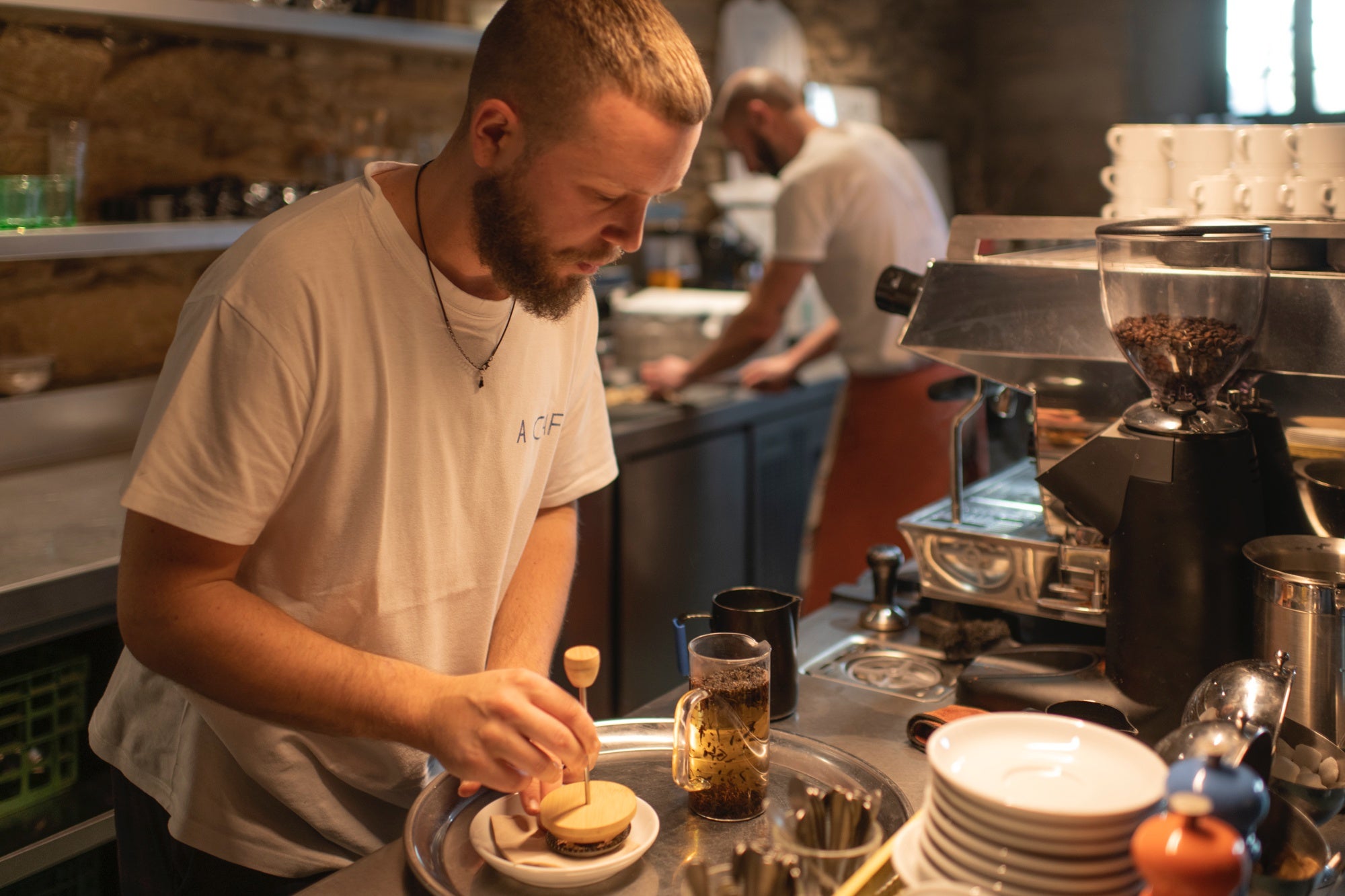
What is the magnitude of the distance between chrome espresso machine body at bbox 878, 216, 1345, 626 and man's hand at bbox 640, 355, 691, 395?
1.71 metres

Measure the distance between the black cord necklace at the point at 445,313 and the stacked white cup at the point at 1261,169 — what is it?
114cm

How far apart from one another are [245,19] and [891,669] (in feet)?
7.01

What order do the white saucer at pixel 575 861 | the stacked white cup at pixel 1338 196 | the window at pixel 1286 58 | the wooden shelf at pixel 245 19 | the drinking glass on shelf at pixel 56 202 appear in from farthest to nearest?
the window at pixel 1286 58
the drinking glass on shelf at pixel 56 202
the wooden shelf at pixel 245 19
the stacked white cup at pixel 1338 196
the white saucer at pixel 575 861

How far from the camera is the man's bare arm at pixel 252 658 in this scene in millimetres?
1054

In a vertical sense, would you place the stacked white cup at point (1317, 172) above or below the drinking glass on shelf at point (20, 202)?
below

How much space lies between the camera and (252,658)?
3.53 feet

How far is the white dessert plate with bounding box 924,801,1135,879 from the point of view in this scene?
753 mm

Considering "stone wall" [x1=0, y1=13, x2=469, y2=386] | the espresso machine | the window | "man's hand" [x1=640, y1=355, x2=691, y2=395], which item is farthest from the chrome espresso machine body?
the window

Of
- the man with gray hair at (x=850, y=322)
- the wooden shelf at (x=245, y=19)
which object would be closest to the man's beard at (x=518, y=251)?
the wooden shelf at (x=245, y=19)

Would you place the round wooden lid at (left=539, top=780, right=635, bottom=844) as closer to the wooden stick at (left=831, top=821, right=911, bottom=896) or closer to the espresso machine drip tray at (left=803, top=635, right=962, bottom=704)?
the wooden stick at (left=831, top=821, right=911, bottom=896)

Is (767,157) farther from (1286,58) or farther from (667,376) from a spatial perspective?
(1286,58)

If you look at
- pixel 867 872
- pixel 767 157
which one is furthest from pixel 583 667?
pixel 767 157

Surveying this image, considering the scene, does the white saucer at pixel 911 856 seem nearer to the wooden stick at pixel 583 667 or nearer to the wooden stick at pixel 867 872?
the wooden stick at pixel 867 872

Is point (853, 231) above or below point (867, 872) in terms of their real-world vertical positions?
above
